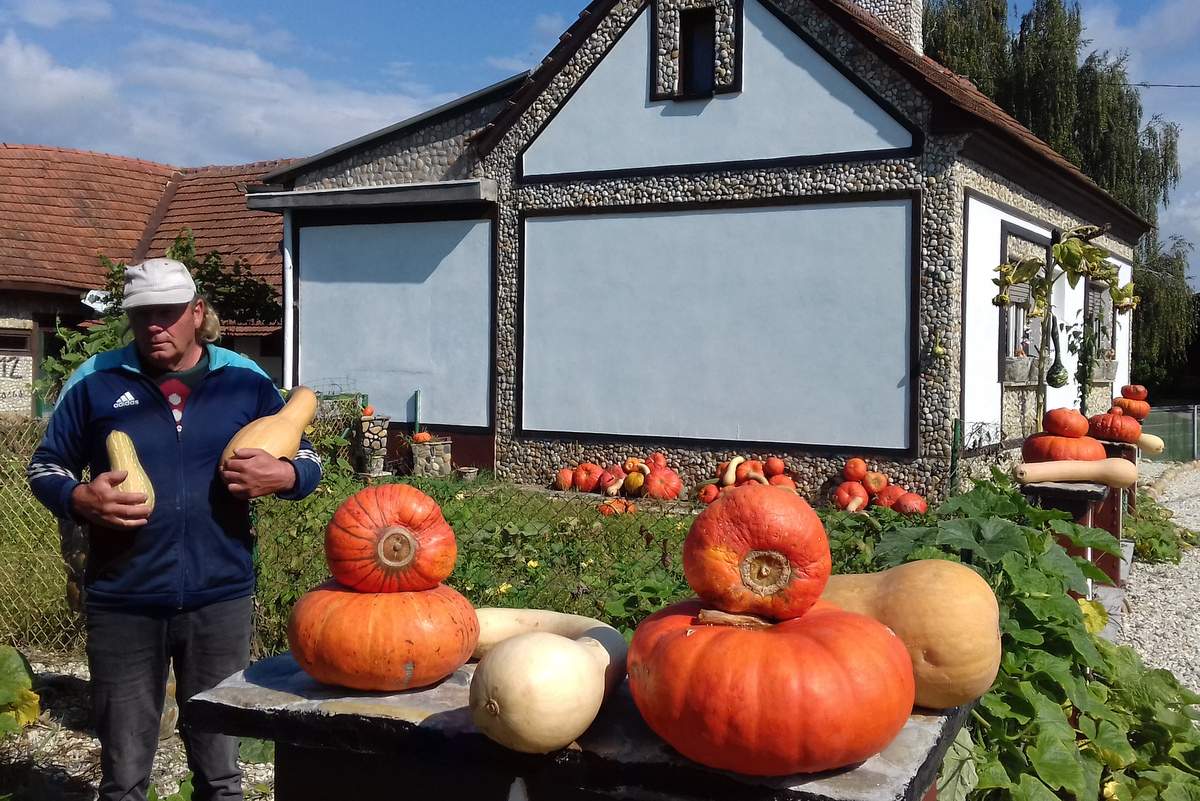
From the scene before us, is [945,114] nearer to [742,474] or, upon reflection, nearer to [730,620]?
[742,474]

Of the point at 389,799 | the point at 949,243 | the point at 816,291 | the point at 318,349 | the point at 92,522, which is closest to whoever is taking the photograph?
the point at 389,799

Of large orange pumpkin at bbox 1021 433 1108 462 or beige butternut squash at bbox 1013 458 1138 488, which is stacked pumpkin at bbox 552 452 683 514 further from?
beige butternut squash at bbox 1013 458 1138 488

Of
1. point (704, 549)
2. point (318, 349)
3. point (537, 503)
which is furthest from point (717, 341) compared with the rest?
point (704, 549)

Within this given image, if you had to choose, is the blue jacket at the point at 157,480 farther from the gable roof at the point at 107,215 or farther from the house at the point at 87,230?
the gable roof at the point at 107,215

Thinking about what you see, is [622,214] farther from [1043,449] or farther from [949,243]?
[1043,449]

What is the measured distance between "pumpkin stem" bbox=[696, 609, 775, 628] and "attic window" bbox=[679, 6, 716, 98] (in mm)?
11514

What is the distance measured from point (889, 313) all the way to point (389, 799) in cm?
1044

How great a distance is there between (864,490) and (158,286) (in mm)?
9521

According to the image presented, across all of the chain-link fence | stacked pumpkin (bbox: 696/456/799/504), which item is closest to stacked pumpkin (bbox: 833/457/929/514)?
stacked pumpkin (bbox: 696/456/799/504)

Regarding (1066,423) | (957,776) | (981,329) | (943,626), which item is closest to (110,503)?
Answer: (943,626)

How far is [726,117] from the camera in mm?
12586

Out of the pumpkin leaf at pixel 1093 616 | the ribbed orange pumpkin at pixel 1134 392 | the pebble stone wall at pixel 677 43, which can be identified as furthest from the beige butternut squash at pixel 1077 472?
the pebble stone wall at pixel 677 43

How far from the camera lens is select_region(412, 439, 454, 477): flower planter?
14133mm

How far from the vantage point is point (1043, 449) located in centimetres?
661
